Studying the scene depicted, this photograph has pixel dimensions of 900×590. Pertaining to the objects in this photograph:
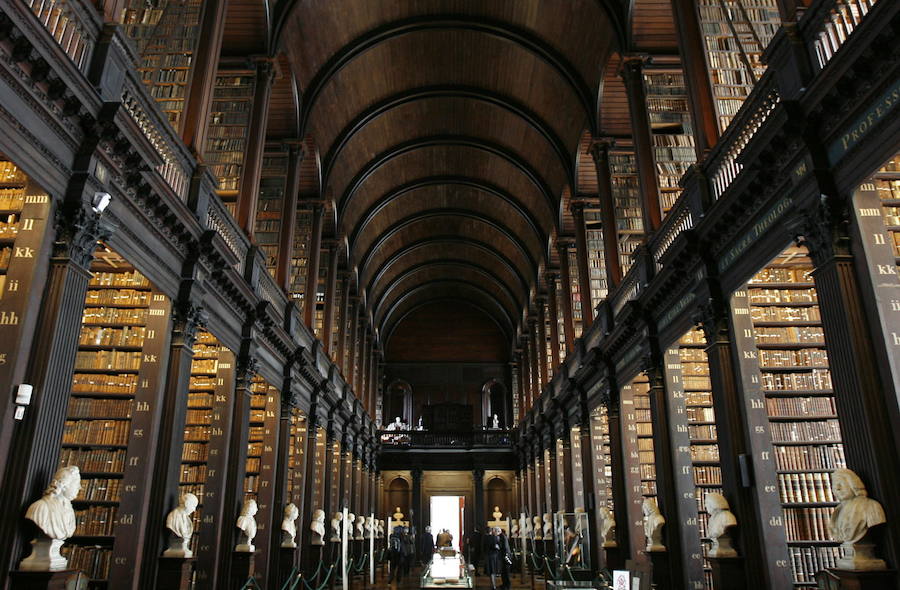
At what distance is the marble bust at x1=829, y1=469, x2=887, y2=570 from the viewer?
429 centimetres

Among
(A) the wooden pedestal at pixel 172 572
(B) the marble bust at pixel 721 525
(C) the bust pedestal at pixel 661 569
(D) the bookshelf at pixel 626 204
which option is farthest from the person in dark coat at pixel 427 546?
(B) the marble bust at pixel 721 525

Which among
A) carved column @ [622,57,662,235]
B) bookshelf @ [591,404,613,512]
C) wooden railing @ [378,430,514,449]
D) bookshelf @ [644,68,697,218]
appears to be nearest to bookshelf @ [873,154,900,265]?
carved column @ [622,57,662,235]

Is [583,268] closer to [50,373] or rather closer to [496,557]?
[496,557]

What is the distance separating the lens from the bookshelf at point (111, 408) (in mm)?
6398

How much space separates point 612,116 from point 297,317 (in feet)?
23.6

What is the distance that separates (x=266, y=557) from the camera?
32.8ft

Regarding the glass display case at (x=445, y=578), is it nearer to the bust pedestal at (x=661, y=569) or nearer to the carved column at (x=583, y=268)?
the bust pedestal at (x=661, y=569)

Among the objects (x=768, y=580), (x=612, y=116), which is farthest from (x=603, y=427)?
(x=768, y=580)

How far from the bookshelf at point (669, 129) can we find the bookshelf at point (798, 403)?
2.50m

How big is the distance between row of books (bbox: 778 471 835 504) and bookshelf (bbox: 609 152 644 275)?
5.17 m

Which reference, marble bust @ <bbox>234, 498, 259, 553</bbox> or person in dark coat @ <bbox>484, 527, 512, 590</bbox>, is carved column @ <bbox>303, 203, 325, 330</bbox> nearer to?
marble bust @ <bbox>234, 498, 259, 553</bbox>

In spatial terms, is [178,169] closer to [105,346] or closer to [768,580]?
[105,346]

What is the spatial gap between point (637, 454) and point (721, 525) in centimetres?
412

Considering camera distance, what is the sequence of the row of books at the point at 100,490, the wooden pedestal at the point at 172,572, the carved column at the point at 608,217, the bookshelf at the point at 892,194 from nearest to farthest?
the bookshelf at the point at 892,194 < the wooden pedestal at the point at 172,572 < the row of books at the point at 100,490 < the carved column at the point at 608,217
